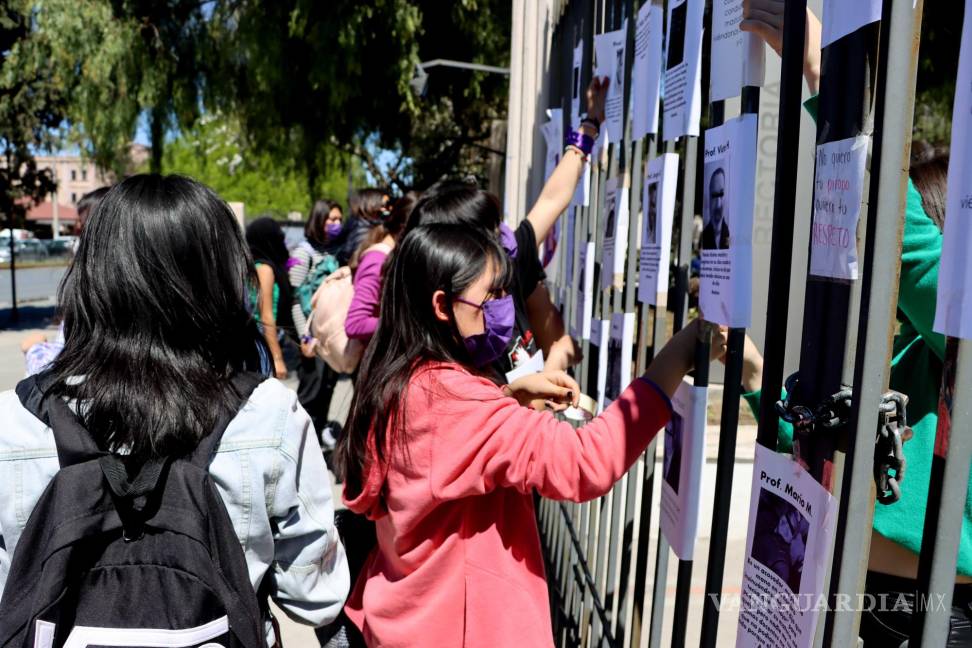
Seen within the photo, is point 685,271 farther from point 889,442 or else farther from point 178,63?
point 178,63

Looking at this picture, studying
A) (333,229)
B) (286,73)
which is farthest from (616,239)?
(286,73)

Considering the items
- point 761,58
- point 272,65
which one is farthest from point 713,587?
point 272,65

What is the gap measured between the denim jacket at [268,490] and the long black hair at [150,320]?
0.21ft

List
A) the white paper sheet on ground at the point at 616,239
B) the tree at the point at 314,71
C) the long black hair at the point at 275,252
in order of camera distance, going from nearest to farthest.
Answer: the white paper sheet on ground at the point at 616,239 < the long black hair at the point at 275,252 < the tree at the point at 314,71

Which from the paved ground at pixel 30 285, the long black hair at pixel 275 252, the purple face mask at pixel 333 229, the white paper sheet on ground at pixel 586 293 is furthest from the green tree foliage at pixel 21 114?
the white paper sheet on ground at pixel 586 293

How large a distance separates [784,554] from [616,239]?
4.59 ft

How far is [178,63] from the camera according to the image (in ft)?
38.4

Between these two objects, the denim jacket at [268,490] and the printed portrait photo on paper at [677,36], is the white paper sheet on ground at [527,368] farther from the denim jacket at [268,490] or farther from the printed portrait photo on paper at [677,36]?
the printed portrait photo on paper at [677,36]

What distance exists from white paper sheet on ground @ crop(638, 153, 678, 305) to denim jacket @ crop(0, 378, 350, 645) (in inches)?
30.3

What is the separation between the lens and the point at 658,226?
71.2 inches

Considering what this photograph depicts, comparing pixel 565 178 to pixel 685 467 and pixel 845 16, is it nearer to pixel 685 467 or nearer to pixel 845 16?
pixel 685 467

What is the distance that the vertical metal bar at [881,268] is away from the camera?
0.90 meters

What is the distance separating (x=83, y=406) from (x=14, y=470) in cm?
15

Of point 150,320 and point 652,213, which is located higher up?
point 652,213
